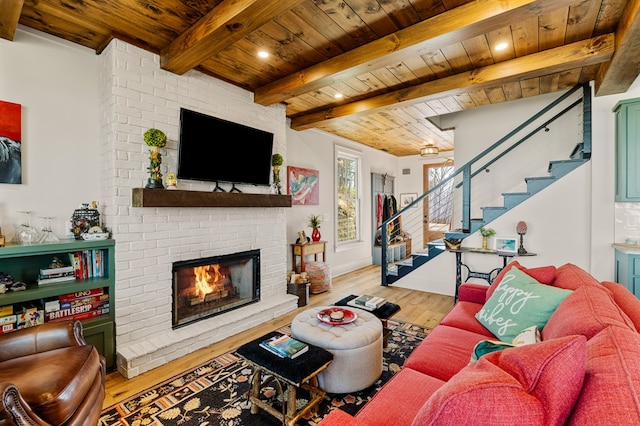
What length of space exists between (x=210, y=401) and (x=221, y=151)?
7.50 feet

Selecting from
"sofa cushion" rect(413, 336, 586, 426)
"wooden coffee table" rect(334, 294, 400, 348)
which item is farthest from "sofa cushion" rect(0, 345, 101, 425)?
"wooden coffee table" rect(334, 294, 400, 348)

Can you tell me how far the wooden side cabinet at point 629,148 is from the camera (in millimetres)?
3064

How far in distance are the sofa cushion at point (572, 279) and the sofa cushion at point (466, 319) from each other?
22.8 inches

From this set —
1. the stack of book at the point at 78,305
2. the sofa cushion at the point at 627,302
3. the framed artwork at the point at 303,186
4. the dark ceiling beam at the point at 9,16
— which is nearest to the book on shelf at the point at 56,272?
the stack of book at the point at 78,305

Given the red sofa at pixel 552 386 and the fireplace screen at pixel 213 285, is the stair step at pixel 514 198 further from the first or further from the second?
the fireplace screen at pixel 213 285

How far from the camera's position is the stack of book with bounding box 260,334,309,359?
1895 mm

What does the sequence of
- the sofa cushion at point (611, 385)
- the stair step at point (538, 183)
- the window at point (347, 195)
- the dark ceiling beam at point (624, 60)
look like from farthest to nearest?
the window at point (347, 195)
the stair step at point (538, 183)
the dark ceiling beam at point (624, 60)
the sofa cushion at point (611, 385)

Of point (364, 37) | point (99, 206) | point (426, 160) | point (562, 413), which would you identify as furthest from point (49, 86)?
point (426, 160)

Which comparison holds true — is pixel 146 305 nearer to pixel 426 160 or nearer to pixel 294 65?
pixel 294 65

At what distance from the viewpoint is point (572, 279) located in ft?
6.48

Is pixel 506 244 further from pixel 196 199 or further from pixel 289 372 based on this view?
pixel 196 199

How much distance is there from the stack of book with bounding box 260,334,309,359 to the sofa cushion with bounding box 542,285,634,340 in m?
1.35

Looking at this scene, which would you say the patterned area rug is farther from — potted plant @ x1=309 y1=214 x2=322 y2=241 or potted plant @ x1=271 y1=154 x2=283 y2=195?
potted plant @ x1=309 y1=214 x2=322 y2=241

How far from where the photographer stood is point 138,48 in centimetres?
268
